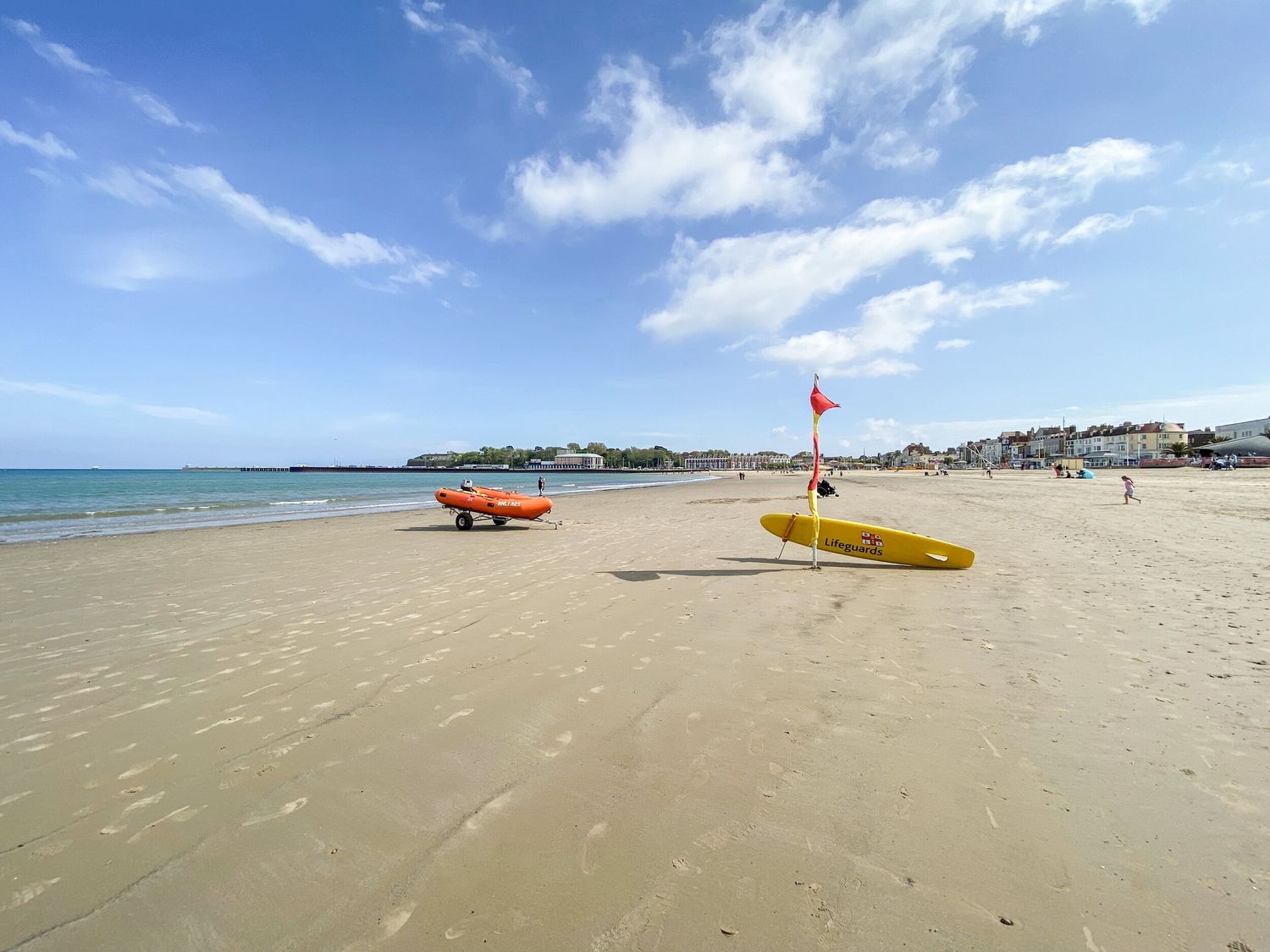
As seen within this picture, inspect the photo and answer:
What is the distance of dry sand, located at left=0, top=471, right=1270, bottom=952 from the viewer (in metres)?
2.21

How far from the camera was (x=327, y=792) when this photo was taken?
3.12 metres

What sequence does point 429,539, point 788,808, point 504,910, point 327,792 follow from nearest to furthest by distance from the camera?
point 504,910
point 788,808
point 327,792
point 429,539

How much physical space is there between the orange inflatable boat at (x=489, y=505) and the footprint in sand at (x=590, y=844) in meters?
14.0

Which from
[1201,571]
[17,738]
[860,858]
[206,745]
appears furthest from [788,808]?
[1201,571]

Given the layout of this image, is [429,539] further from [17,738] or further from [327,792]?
[327,792]

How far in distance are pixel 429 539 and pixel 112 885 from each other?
12.8m

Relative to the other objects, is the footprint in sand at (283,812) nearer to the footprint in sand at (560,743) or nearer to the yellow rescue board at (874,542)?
the footprint in sand at (560,743)

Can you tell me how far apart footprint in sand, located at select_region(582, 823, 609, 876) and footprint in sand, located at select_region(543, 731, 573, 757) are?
2.63ft

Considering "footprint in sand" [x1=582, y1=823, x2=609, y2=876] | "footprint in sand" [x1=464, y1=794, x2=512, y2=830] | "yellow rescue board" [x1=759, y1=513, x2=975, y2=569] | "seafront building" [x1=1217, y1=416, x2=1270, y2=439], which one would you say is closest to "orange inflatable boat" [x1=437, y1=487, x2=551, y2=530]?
"yellow rescue board" [x1=759, y1=513, x2=975, y2=569]

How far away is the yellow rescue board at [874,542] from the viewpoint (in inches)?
371

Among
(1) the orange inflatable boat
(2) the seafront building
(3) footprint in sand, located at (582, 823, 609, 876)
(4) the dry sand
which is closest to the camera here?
(4) the dry sand

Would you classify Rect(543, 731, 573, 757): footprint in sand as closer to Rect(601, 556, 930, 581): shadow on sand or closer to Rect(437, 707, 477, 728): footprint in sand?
Rect(437, 707, 477, 728): footprint in sand

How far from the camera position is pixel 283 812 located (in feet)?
9.66

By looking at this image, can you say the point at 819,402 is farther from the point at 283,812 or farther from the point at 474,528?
the point at 474,528
